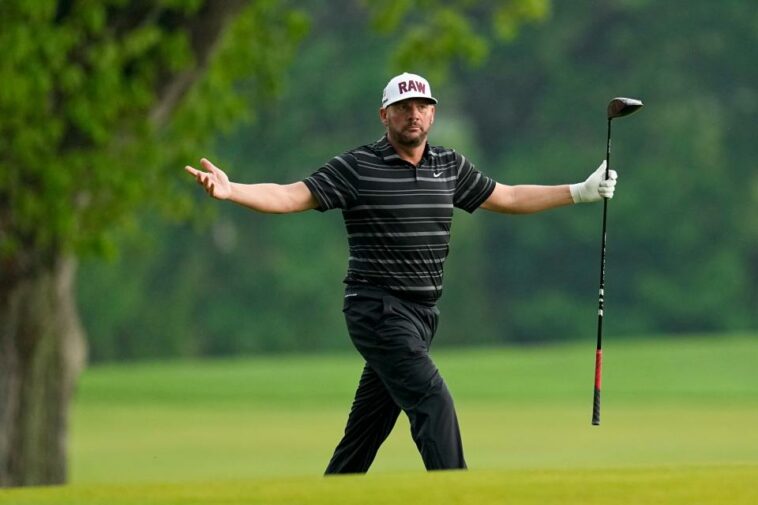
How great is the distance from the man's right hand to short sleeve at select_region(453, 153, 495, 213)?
111 cm

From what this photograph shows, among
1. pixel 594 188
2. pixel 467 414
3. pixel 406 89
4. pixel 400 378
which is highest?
pixel 406 89

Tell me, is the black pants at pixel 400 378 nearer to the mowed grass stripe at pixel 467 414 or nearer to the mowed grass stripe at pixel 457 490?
the mowed grass stripe at pixel 457 490

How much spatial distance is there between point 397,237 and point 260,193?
1.98 ft

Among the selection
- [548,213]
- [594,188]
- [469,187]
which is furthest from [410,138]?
[548,213]

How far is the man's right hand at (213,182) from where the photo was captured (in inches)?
324

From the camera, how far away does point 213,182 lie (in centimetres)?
827

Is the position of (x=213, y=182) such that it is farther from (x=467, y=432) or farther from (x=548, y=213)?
(x=548, y=213)

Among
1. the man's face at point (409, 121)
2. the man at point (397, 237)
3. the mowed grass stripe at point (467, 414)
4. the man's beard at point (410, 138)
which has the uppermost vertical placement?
the man's face at point (409, 121)

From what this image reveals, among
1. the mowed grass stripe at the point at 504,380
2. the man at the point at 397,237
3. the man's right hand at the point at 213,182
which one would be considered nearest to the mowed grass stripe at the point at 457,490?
the man at the point at 397,237

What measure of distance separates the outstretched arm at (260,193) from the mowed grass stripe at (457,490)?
1284mm

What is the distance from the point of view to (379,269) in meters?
8.48

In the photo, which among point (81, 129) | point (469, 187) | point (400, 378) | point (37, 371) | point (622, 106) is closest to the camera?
point (400, 378)

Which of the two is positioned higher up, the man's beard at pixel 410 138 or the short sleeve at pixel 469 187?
the man's beard at pixel 410 138

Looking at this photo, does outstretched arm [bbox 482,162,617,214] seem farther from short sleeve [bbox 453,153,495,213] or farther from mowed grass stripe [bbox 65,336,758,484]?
mowed grass stripe [bbox 65,336,758,484]
